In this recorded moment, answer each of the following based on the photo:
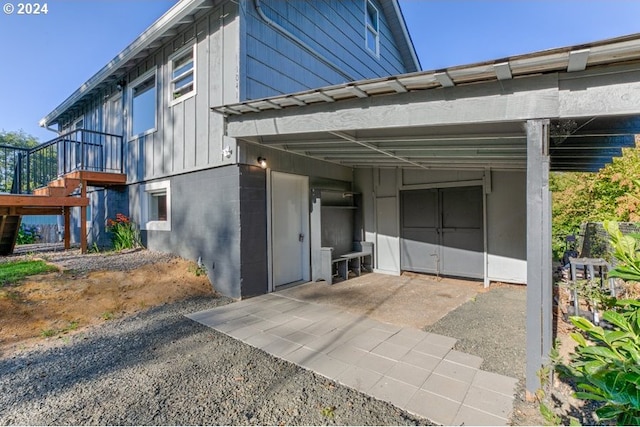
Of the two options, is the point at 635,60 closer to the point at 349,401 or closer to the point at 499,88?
the point at 499,88

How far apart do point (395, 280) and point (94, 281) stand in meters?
5.72

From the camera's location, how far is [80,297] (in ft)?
15.0

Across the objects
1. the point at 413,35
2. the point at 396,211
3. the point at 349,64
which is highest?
the point at 413,35

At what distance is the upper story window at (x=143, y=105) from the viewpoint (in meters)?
7.27

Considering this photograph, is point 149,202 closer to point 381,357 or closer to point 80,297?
point 80,297

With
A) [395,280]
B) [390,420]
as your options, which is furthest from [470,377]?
[395,280]

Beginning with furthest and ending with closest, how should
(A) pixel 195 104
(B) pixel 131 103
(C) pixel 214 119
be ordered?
(B) pixel 131 103 → (A) pixel 195 104 → (C) pixel 214 119

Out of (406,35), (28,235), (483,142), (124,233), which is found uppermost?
(406,35)

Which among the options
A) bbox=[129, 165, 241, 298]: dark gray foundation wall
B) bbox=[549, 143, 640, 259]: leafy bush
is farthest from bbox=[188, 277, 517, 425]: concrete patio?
bbox=[549, 143, 640, 259]: leafy bush

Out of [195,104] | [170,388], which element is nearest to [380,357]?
[170,388]

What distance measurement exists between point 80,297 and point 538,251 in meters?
5.94

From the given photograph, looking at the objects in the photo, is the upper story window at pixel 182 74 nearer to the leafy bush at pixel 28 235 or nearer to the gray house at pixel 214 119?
the gray house at pixel 214 119

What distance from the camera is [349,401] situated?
7.89ft

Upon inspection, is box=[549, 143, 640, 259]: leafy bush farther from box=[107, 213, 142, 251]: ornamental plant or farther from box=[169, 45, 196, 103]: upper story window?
box=[107, 213, 142, 251]: ornamental plant
